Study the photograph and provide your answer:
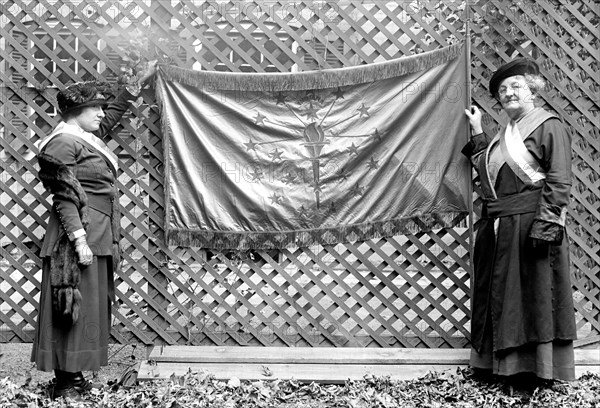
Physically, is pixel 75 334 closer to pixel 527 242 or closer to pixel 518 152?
pixel 527 242

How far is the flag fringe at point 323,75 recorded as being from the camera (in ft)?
15.4

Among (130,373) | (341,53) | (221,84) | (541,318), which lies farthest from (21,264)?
(541,318)

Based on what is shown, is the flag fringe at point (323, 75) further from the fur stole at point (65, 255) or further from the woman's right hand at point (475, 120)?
the fur stole at point (65, 255)

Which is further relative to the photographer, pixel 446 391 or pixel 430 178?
pixel 430 178

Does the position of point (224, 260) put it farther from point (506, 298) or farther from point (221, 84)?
point (506, 298)

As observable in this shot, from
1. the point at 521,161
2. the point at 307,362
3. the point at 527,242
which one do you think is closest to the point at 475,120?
the point at 521,161

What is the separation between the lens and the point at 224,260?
189 inches

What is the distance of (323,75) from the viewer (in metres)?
4.69

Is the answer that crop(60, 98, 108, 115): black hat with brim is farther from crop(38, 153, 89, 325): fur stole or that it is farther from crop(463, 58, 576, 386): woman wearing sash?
crop(463, 58, 576, 386): woman wearing sash

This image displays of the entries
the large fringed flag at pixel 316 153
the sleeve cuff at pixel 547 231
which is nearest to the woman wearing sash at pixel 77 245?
the large fringed flag at pixel 316 153

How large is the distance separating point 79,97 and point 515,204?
273cm

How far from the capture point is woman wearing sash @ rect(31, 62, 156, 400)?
4148 millimetres

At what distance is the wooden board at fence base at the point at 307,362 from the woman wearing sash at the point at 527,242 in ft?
1.48

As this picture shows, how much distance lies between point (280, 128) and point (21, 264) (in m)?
2.00
